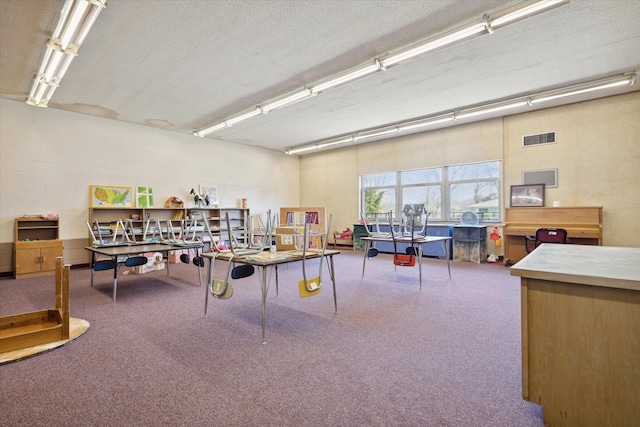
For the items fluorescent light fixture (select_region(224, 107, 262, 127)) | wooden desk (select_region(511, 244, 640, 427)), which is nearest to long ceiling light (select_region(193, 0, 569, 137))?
fluorescent light fixture (select_region(224, 107, 262, 127))

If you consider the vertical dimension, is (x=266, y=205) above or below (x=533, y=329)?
above

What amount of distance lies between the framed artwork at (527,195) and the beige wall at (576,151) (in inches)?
5.5

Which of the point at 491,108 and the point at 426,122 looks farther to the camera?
the point at 426,122

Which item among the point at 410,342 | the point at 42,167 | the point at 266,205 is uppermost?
the point at 42,167

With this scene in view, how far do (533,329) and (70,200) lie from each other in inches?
307

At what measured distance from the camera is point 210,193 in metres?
8.34

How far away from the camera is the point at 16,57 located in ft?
13.2

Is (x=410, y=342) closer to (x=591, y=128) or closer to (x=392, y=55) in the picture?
(x=392, y=55)

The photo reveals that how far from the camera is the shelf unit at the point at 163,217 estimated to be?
6520mm

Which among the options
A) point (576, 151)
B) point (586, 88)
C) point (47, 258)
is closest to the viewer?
point (586, 88)

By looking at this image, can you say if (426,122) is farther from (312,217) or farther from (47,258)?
(47,258)

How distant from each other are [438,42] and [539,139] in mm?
4138

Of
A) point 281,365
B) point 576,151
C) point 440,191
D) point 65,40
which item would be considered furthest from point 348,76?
point 576,151

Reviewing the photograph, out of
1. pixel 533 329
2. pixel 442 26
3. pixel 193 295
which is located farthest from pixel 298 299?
pixel 442 26
